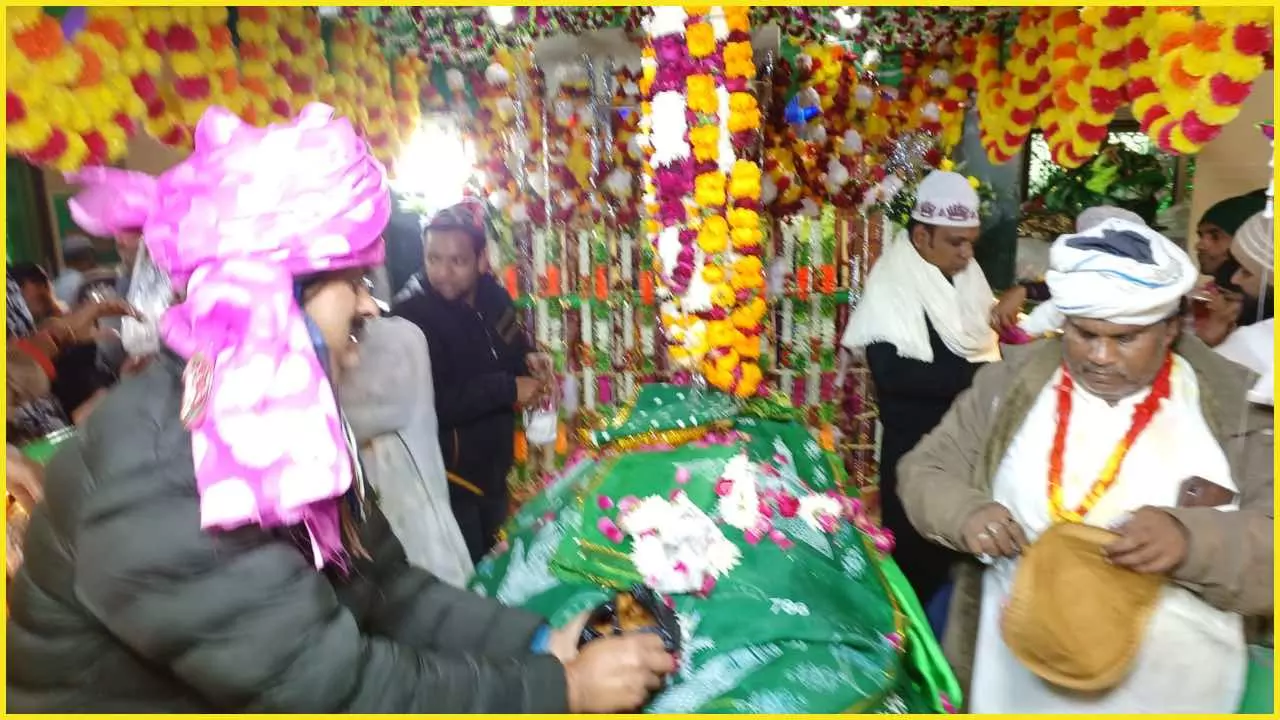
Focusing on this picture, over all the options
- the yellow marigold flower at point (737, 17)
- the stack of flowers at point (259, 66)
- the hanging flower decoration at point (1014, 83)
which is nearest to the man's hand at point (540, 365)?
the stack of flowers at point (259, 66)

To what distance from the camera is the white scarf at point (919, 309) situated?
6.38 ft

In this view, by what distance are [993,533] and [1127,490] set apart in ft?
0.80

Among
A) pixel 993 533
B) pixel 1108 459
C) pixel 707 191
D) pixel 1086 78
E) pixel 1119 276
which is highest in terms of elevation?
pixel 1086 78

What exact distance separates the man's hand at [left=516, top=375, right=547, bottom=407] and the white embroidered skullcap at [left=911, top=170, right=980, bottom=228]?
1.09 metres

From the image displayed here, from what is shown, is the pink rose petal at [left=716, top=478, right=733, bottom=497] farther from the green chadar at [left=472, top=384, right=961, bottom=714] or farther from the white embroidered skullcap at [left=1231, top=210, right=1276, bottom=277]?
the white embroidered skullcap at [left=1231, top=210, right=1276, bottom=277]

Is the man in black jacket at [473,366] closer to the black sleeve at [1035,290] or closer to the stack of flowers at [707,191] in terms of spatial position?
the stack of flowers at [707,191]

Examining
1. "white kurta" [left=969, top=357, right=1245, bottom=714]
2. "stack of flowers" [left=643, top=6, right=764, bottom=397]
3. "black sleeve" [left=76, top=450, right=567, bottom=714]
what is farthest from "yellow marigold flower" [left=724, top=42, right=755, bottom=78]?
"black sleeve" [left=76, top=450, right=567, bottom=714]

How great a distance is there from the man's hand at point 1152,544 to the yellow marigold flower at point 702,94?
1326mm

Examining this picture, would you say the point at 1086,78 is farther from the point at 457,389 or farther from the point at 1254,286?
the point at 457,389

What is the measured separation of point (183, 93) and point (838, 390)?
177cm

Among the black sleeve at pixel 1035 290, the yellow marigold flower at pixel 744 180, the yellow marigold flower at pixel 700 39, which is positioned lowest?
the black sleeve at pixel 1035 290

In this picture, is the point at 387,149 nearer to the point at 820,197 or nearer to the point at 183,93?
the point at 183,93

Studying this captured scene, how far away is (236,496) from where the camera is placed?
2.99 ft

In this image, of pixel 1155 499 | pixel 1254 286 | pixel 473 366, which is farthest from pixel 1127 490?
pixel 473 366
